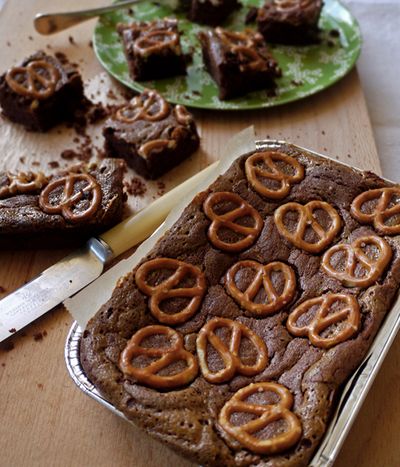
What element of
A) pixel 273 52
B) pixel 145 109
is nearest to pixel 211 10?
pixel 273 52

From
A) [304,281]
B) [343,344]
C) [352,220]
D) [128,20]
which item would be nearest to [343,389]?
[343,344]

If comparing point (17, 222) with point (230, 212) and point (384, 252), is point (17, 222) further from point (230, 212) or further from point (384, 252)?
point (384, 252)

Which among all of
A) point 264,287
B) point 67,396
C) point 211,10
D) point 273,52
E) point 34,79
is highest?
point 34,79

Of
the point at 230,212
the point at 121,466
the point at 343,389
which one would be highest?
the point at 230,212

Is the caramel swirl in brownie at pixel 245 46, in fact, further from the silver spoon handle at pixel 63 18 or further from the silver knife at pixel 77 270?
the silver knife at pixel 77 270

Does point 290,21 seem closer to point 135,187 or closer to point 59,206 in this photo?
point 135,187
